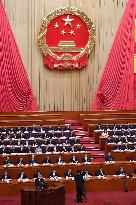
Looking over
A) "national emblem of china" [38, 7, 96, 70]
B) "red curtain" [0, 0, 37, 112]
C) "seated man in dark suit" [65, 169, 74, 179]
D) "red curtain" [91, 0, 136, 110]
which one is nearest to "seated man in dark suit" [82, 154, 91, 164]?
"seated man in dark suit" [65, 169, 74, 179]

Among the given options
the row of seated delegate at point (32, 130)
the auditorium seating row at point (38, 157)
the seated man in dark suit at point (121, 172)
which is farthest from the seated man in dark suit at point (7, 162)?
the seated man in dark suit at point (121, 172)

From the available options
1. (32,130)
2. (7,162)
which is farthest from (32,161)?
(32,130)

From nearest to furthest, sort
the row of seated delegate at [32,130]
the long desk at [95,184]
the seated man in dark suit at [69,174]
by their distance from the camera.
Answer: the long desk at [95,184] < the seated man in dark suit at [69,174] < the row of seated delegate at [32,130]

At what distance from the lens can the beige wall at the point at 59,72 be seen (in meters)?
11.7

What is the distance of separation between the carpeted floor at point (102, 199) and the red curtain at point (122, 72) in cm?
485

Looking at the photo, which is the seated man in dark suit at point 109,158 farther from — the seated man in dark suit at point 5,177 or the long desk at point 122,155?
the seated man in dark suit at point 5,177

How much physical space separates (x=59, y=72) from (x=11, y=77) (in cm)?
138

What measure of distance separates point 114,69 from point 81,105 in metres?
1.32

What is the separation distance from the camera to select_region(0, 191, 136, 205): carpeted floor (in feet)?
22.3

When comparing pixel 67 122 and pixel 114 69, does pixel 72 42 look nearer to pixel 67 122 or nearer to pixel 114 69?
pixel 114 69

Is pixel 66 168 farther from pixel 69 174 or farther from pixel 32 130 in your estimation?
pixel 32 130

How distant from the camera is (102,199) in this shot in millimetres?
6988

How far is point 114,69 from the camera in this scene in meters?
12.0

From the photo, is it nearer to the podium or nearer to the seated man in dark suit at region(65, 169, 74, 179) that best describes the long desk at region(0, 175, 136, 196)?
the seated man in dark suit at region(65, 169, 74, 179)
